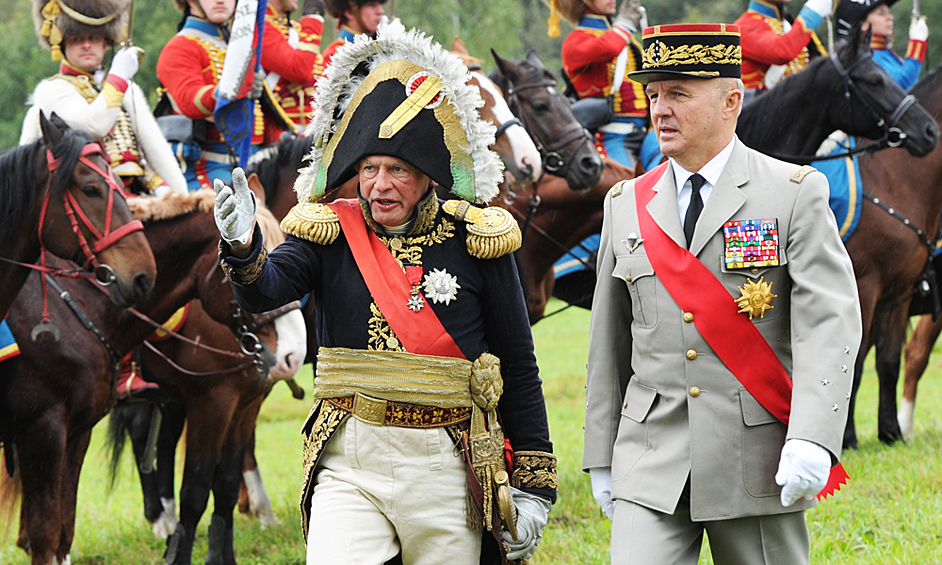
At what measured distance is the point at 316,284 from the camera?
3365 mm

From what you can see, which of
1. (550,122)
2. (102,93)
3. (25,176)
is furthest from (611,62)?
(25,176)

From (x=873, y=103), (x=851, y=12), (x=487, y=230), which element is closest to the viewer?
(x=487, y=230)

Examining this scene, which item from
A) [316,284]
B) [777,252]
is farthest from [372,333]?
[777,252]

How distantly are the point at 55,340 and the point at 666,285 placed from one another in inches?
141

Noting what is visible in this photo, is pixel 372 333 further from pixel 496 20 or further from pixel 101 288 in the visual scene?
pixel 496 20

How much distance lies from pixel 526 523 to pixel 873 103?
5584 mm

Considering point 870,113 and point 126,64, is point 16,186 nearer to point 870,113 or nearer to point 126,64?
point 126,64

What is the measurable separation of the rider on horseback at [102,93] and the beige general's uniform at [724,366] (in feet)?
14.1

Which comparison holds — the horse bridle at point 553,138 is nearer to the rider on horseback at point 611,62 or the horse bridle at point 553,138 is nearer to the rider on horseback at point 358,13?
the rider on horseback at point 611,62

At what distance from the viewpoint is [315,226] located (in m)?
3.30

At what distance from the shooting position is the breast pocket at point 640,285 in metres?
3.10

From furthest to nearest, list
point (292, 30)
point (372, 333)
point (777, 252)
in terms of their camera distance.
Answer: point (292, 30)
point (372, 333)
point (777, 252)

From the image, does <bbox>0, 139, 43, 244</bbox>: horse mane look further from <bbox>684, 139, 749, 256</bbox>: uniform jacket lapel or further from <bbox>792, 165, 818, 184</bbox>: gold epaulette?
<bbox>792, 165, 818, 184</bbox>: gold epaulette

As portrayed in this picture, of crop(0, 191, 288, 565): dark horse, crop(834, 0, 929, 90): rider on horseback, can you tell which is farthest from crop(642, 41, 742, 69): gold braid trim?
crop(834, 0, 929, 90): rider on horseback
